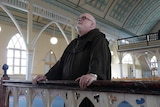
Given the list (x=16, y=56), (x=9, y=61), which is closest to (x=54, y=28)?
(x=16, y=56)

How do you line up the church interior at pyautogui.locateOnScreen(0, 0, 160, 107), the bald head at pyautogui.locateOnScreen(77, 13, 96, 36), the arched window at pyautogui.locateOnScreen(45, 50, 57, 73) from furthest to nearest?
the arched window at pyautogui.locateOnScreen(45, 50, 57, 73) → the church interior at pyautogui.locateOnScreen(0, 0, 160, 107) → the bald head at pyautogui.locateOnScreen(77, 13, 96, 36)

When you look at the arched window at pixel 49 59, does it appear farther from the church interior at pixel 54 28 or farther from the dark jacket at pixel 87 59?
the dark jacket at pixel 87 59

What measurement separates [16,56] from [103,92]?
40.6ft

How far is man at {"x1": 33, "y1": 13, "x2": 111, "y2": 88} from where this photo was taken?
4.48 ft

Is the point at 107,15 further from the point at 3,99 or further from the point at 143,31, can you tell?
the point at 3,99

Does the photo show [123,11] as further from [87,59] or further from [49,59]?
[87,59]

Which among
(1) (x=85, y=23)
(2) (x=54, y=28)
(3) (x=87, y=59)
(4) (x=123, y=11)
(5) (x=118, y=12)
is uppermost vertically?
(4) (x=123, y=11)

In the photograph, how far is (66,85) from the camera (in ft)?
4.10

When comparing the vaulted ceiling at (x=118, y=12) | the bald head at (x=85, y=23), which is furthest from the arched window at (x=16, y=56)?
the bald head at (x=85, y=23)

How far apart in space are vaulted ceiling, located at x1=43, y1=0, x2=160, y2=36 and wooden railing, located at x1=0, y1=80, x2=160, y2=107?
9.64m

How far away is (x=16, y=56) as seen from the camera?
1264 centimetres

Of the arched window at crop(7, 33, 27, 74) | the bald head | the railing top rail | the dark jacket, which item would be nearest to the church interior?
the arched window at crop(7, 33, 27, 74)

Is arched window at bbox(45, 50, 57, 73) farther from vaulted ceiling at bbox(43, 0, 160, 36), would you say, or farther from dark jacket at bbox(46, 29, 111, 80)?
dark jacket at bbox(46, 29, 111, 80)

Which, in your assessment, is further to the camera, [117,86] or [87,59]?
[87,59]
